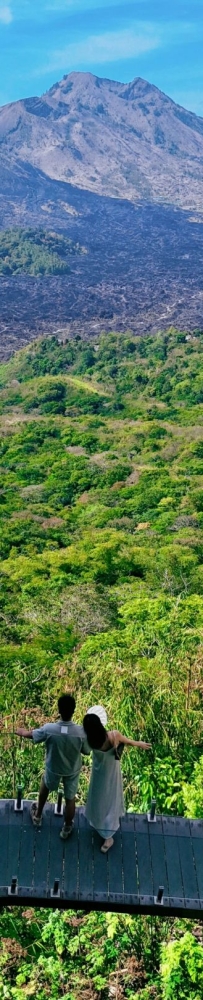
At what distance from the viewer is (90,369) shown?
212ft

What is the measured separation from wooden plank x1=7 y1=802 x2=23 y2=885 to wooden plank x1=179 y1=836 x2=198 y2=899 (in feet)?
3.89

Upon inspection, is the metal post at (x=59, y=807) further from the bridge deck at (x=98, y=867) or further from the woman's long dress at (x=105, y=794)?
the woman's long dress at (x=105, y=794)

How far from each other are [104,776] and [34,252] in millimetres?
107870

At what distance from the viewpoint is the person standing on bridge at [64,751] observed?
5551mm

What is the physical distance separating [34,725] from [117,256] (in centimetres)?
11001

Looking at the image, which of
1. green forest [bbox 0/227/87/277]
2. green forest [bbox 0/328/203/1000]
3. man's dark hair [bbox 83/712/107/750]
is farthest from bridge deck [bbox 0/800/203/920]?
green forest [bbox 0/227/87/277]

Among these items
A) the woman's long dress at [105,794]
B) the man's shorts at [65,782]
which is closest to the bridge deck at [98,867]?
the woman's long dress at [105,794]

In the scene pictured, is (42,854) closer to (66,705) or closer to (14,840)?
(14,840)

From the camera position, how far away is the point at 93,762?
18.7 ft

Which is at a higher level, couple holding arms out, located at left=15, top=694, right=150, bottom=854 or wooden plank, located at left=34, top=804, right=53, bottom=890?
couple holding arms out, located at left=15, top=694, right=150, bottom=854

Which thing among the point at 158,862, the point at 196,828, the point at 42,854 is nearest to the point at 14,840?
the point at 42,854

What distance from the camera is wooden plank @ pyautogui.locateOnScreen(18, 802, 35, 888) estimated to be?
19.5 feet

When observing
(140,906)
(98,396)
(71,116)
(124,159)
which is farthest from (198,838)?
(71,116)

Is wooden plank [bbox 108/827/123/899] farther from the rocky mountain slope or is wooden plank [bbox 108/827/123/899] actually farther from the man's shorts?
the rocky mountain slope
